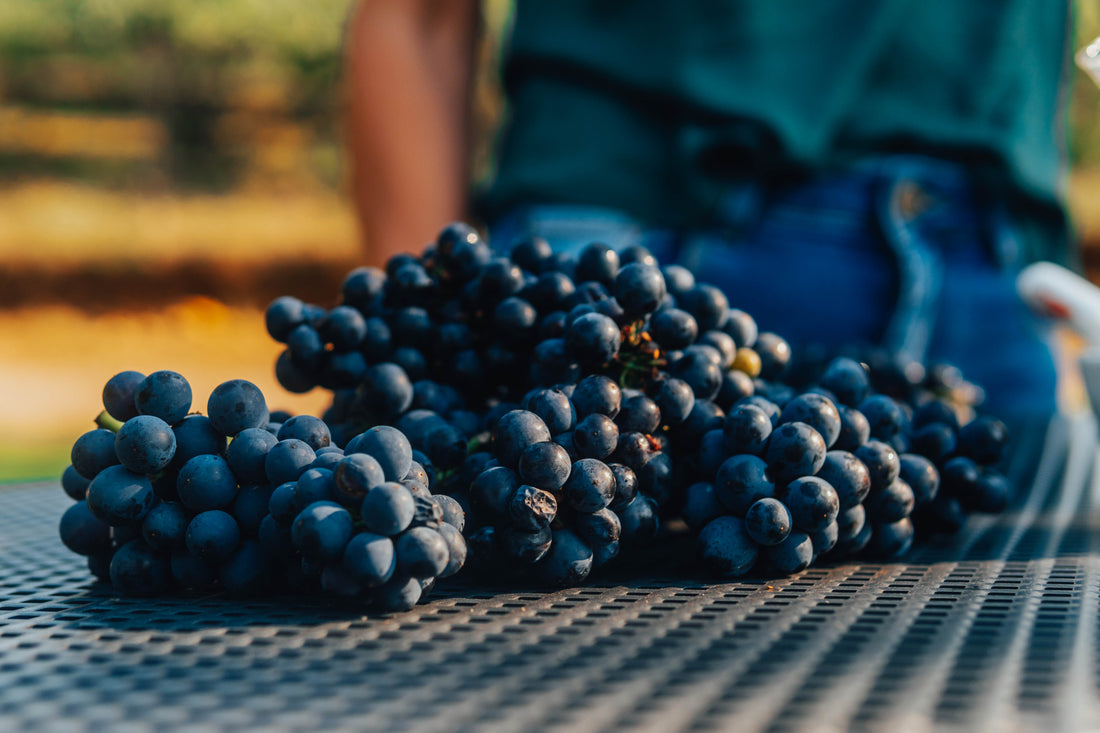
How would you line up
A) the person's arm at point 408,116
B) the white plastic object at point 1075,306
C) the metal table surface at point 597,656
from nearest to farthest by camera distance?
the metal table surface at point 597,656 < the white plastic object at point 1075,306 < the person's arm at point 408,116

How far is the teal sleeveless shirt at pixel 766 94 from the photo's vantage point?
4.58 ft

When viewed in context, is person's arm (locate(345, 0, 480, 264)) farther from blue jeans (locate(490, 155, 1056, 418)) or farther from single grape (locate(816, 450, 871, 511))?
single grape (locate(816, 450, 871, 511))

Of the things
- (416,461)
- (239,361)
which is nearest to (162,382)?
(416,461)

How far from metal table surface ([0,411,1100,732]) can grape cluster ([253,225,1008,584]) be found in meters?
0.04

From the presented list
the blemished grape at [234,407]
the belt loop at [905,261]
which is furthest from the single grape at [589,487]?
the belt loop at [905,261]

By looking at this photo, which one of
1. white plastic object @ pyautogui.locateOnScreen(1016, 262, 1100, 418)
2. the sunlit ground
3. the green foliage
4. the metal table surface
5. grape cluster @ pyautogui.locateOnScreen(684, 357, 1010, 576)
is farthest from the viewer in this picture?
the green foliage

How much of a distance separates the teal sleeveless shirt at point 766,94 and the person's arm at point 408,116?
0.24 meters

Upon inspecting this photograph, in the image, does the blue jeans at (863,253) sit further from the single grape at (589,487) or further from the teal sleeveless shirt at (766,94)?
the single grape at (589,487)

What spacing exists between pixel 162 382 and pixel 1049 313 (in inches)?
34.6

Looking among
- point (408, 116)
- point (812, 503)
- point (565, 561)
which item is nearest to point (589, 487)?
point (565, 561)

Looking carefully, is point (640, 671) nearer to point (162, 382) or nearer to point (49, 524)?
point (162, 382)

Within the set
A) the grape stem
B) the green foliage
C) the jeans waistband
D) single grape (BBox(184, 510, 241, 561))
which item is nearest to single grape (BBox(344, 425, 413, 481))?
single grape (BBox(184, 510, 241, 561))

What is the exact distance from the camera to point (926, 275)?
1.43m

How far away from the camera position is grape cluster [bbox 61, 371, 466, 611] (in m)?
0.57
